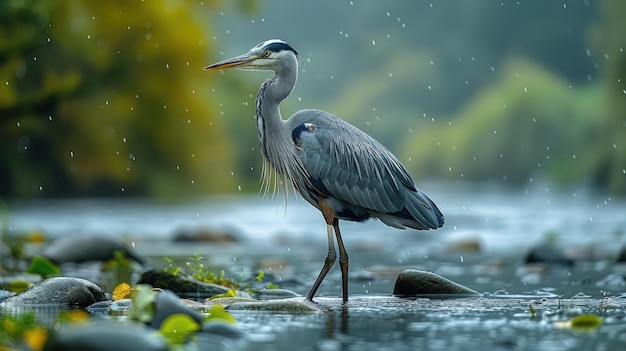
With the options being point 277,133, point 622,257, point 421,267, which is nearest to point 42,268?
point 277,133

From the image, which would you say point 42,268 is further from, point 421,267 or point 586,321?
point 586,321

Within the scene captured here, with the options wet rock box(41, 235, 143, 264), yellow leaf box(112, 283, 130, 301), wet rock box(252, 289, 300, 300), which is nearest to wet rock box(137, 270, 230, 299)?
wet rock box(252, 289, 300, 300)

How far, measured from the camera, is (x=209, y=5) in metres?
24.3

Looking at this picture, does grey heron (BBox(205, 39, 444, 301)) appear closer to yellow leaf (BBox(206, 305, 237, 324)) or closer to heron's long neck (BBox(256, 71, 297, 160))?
heron's long neck (BBox(256, 71, 297, 160))

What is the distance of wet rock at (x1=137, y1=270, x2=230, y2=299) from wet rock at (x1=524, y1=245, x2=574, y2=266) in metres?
4.32

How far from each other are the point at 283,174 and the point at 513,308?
5.88 feet

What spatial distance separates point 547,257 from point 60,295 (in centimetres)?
569

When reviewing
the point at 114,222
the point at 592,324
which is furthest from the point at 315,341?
the point at 114,222

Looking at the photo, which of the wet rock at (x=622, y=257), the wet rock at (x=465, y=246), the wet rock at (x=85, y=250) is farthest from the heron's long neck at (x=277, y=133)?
the wet rock at (x=465, y=246)

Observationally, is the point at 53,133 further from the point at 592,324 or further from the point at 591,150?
the point at 592,324

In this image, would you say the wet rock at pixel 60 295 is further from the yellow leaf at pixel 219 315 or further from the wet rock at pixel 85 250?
the wet rock at pixel 85 250

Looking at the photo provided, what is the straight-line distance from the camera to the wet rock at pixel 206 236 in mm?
16359

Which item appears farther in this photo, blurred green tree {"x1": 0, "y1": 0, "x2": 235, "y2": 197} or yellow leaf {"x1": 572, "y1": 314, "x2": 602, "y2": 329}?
blurred green tree {"x1": 0, "y1": 0, "x2": 235, "y2": 197}

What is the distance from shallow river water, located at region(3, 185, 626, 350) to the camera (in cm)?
549
